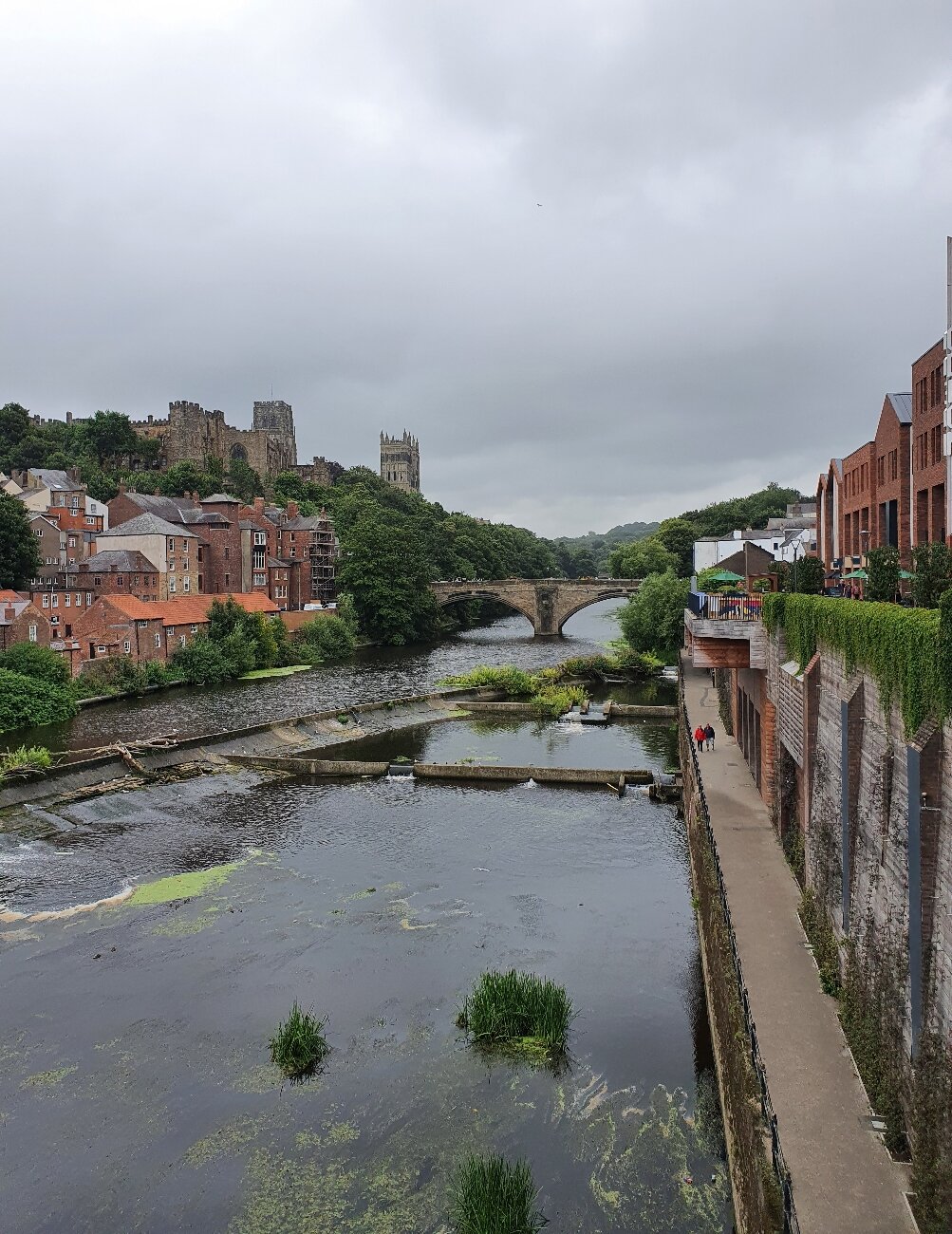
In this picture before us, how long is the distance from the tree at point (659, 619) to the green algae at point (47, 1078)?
192 feet

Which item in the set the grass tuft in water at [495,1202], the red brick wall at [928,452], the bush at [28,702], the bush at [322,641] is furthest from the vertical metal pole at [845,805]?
the bush at [322,641]

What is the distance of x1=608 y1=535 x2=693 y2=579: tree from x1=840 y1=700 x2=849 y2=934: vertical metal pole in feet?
330

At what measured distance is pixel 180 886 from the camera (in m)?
24.0

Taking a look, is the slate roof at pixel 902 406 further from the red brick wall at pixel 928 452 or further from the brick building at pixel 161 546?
the brick building at pixel 161 546

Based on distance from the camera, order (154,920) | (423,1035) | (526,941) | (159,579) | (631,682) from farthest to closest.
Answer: (159,579)
(631,682)
(154,920)
(526,941)
(423,1035)

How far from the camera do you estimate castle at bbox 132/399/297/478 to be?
131375 millimetres

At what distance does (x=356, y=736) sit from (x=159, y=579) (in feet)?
126

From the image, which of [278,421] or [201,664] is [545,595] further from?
[278,421]

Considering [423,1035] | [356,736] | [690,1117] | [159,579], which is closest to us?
[690,1117]

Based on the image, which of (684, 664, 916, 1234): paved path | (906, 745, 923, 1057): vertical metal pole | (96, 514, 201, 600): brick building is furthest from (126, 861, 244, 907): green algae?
(96, 514, 201, 600): brick building

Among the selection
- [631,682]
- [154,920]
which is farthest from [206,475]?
[154,920]

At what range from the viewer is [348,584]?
9250 centimetres

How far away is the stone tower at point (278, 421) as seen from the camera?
532ft

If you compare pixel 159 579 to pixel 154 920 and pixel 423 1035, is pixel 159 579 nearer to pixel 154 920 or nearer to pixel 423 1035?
pixel 154 920
